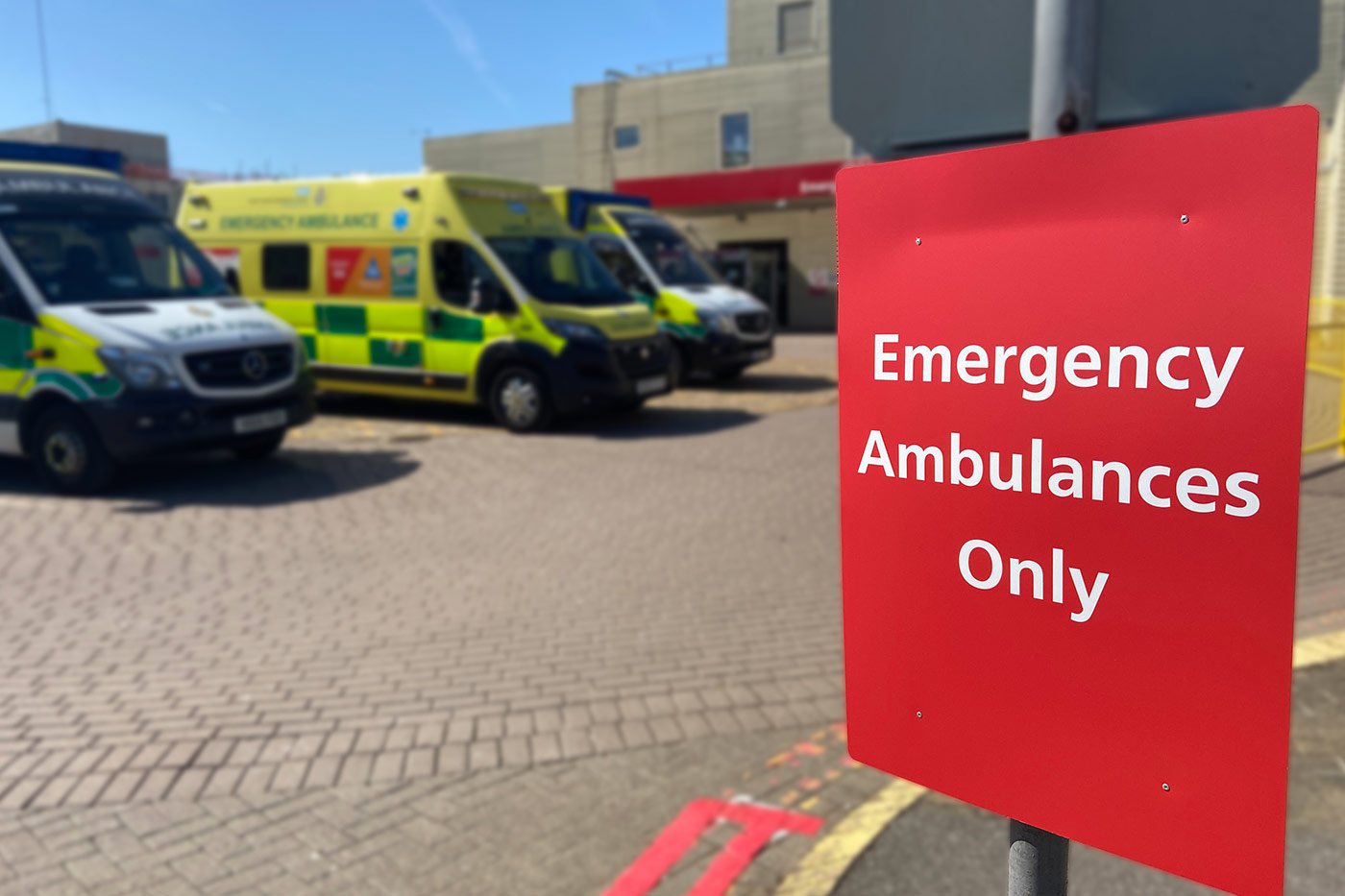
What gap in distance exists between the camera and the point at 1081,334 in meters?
1.41

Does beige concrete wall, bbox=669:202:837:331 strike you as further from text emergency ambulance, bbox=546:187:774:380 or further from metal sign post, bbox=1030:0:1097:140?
metal sign post, bbox=1030:0:1097:140

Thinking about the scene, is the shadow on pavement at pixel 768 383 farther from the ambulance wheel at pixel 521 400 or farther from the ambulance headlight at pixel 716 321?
the ambulance wheel at pixel 521 400

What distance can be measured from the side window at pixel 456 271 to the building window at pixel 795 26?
Answer: 27916 millimetres

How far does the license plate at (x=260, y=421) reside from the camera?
8570 mm

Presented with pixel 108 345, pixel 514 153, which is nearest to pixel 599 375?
pixel 108 345

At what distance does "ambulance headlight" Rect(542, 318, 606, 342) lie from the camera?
436 inches

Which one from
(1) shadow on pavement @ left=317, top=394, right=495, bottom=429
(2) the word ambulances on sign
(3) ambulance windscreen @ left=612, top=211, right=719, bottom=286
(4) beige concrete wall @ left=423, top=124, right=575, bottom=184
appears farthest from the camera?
(4) beige concrete wall @ left=423, top=124, right=575, bottom=184

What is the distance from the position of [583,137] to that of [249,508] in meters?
30.3

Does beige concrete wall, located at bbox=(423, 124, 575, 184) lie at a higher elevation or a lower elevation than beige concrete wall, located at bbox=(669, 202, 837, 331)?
higher

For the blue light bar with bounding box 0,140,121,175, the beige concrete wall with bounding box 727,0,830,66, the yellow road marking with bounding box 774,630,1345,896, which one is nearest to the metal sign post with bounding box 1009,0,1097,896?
the yellow road marking with bounding box 774,630,1345,896

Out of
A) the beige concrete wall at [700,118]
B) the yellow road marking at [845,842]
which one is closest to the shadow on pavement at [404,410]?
the yellow road marking at [845,842]

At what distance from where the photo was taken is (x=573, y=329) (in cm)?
1111

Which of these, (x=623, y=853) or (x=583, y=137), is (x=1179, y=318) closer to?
(x=623, y=853)

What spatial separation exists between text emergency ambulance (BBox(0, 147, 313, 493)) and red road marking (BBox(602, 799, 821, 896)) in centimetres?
617
